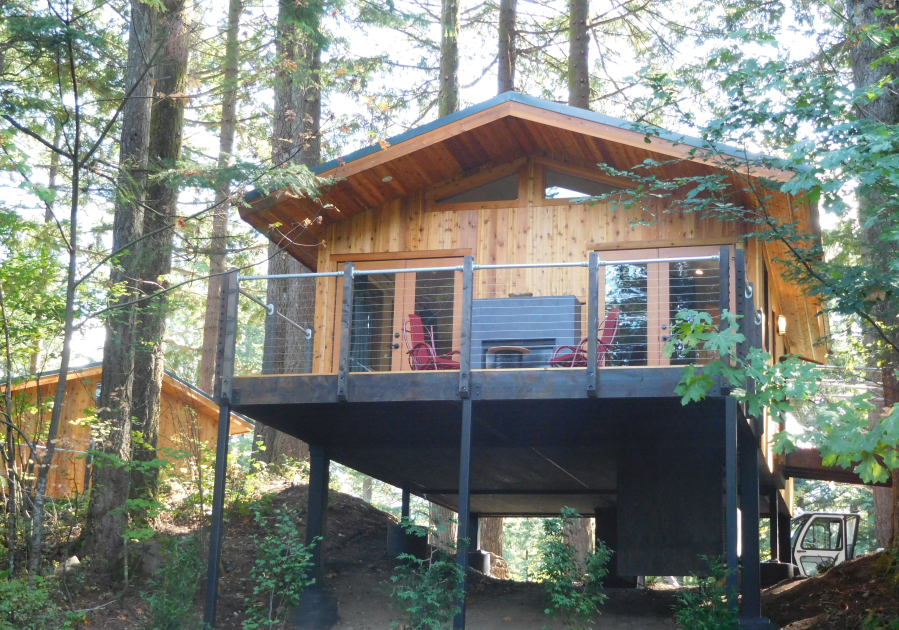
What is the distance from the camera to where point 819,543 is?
18.0 meters

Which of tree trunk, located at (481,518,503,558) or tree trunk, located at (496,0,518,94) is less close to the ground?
tree trunk, located at (496,0,518,94)

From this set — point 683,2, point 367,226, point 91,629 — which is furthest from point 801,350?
point 91,629

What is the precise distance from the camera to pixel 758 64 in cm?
804

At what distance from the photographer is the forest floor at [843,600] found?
901 cm

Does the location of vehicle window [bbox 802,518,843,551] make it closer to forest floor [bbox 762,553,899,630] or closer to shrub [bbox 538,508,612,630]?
forest floor [bbox 762,553,899,630]

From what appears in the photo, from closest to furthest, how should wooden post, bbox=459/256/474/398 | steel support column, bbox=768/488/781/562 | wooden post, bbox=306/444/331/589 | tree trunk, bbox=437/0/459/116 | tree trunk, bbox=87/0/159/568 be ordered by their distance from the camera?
wooden post, bbox=459/256/474/398 → wooden post, bbox=306/444/331/589 → tree trunk, bbox=87/0/159/568 → steel support column, bbox=768/488/781/562 → tree trunk, bbox=437/0/459/116

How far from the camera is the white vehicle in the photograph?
57.8 feet

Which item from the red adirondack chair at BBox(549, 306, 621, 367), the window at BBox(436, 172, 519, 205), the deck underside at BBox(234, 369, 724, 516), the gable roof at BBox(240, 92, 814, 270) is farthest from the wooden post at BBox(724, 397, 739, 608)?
the window at BBox(436, 172, 519, 205)

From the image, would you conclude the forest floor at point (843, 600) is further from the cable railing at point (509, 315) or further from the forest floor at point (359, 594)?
the cable railing at point (509, 315)

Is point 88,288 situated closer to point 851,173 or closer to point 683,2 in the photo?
point 851,173

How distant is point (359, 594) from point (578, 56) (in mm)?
11337

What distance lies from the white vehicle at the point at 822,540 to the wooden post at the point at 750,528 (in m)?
8.69

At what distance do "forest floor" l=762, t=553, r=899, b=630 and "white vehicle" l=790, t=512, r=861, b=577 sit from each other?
6.25 m

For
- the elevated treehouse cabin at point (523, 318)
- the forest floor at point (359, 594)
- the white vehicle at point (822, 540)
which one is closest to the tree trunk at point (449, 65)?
the elevated treehouse cabin at point (523, 318)
